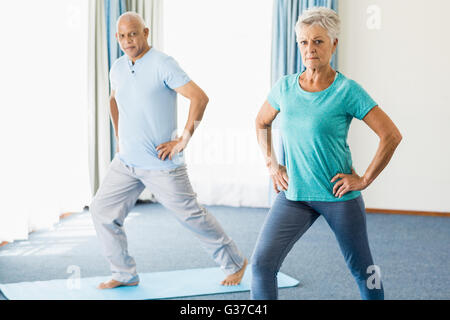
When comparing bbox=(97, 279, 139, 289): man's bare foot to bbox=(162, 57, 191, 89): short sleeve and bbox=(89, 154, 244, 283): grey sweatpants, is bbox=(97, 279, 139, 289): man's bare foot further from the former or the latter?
bbox=(162, 57, 191, 89): short sleeve

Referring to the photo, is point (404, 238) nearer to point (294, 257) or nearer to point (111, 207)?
point (294, 257)

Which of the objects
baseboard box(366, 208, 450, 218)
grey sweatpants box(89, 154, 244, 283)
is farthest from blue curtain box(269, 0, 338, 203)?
grey sweatpants box(89, 154, 244, 283)

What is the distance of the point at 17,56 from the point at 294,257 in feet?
7.57

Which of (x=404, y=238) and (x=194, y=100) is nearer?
(x=194, y=100)

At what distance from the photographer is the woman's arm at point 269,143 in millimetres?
2033

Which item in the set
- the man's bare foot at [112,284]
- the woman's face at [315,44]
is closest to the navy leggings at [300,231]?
the woman's face at [315,44]

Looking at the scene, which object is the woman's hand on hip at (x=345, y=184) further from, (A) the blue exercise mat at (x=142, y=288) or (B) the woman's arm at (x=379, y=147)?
(A) the blue exercise mat at (x=142, y=288)

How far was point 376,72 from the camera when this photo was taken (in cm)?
482

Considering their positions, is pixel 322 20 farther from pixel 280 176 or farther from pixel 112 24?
pixel 112 24

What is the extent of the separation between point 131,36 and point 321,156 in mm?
1207

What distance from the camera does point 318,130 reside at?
1.83m

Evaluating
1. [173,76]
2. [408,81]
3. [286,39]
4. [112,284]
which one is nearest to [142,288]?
[112,284]
